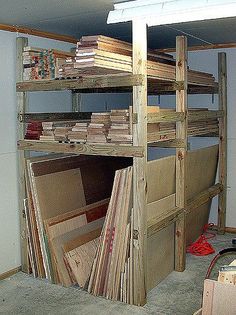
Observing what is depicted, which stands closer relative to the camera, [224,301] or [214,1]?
[224,301]

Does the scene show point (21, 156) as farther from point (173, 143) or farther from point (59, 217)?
point (173, 143)

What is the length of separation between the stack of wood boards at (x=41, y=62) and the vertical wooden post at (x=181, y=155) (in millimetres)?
1531

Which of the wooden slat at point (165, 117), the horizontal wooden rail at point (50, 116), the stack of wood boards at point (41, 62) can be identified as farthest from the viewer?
the horizontal wooden rail at point (50, 116)

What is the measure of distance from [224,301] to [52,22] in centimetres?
393

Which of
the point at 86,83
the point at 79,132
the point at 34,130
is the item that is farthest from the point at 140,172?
the point at 34,130

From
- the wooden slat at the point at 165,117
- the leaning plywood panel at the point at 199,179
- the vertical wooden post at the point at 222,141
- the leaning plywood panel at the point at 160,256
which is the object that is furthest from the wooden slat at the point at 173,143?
the vertical wooden post at the point at 222,141

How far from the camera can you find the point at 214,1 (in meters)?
3.94

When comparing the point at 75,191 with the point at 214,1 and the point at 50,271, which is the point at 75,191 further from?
the point at 214,1

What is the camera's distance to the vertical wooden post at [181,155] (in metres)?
5.78

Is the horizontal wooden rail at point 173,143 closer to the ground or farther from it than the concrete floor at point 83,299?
farther from it

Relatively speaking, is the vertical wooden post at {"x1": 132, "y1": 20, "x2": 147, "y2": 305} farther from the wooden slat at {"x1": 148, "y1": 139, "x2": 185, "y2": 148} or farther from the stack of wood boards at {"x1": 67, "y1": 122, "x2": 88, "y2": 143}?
the wooden slat at {"x1": 148, "y1": 139, "x2": 185, "y2": 148}

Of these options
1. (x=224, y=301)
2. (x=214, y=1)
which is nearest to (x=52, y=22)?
(x=214, y=1)

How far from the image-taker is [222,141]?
782 cm

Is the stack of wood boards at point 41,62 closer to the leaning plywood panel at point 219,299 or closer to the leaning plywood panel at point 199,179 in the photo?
the leaning plywood panel at point 199,179
